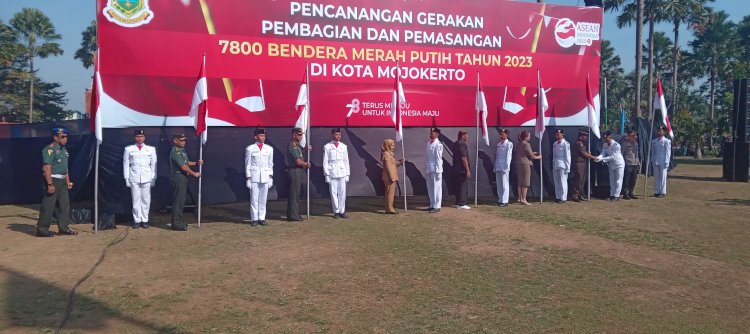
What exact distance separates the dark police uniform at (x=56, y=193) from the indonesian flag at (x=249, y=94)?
9.19 ft

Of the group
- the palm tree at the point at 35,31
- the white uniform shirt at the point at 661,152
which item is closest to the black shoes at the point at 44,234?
the white uniform shirt at the point at 661,152

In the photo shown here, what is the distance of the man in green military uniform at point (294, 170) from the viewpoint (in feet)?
31.0

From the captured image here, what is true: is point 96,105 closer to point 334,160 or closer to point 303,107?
point 303,107

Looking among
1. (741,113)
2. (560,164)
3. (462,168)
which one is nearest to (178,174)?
(462,168)

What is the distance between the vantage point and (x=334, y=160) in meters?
9.69

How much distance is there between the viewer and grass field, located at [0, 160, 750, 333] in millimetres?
4547

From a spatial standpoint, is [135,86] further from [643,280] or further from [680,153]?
[680,153]

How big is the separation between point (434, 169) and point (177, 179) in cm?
467

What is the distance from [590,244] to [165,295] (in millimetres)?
5622

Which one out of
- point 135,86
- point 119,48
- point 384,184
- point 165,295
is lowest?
point 165,295

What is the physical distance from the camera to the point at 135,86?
8.66 m

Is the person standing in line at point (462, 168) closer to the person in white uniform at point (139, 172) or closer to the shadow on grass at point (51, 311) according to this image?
the person in white uniform at point (139, 172)

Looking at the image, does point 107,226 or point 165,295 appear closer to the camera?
point 165,295

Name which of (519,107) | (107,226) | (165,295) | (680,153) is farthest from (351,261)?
(680,153)
